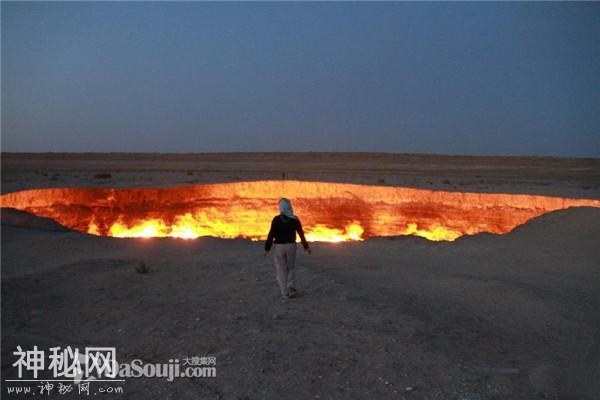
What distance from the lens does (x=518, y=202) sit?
1606 cm

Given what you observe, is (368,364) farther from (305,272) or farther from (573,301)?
(573,301)

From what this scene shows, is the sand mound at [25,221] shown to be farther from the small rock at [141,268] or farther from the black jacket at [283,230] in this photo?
the black jacket at [283,230]

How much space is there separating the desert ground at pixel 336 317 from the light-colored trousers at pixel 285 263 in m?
0.25

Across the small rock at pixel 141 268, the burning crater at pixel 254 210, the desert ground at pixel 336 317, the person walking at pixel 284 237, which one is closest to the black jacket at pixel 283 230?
the person walking at pixel 284 237

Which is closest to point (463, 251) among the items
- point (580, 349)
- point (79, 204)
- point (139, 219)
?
point (580, 349)

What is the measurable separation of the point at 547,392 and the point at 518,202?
12.3 meters

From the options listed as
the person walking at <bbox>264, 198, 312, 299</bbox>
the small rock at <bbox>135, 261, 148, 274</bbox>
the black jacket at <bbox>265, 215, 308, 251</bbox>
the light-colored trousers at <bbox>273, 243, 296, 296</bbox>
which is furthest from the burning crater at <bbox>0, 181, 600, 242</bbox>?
the black jacket at <bbox>265, 215, 308, 251</bbox>

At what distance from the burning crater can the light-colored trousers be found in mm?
10991

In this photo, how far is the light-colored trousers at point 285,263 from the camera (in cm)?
679

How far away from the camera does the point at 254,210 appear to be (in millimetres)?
19047

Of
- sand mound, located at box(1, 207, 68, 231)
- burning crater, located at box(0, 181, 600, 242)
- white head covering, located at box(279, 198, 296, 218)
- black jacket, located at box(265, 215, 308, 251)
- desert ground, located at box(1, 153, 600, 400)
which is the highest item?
burning crater, located at box(0, 181, 600, 242)

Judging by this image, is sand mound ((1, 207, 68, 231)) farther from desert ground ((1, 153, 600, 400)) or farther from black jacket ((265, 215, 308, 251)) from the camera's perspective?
black jacket ((265, 215, 308, 251))

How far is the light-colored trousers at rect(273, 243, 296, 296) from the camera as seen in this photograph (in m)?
6.79

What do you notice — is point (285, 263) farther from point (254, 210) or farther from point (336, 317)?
A: point (254, 210)
